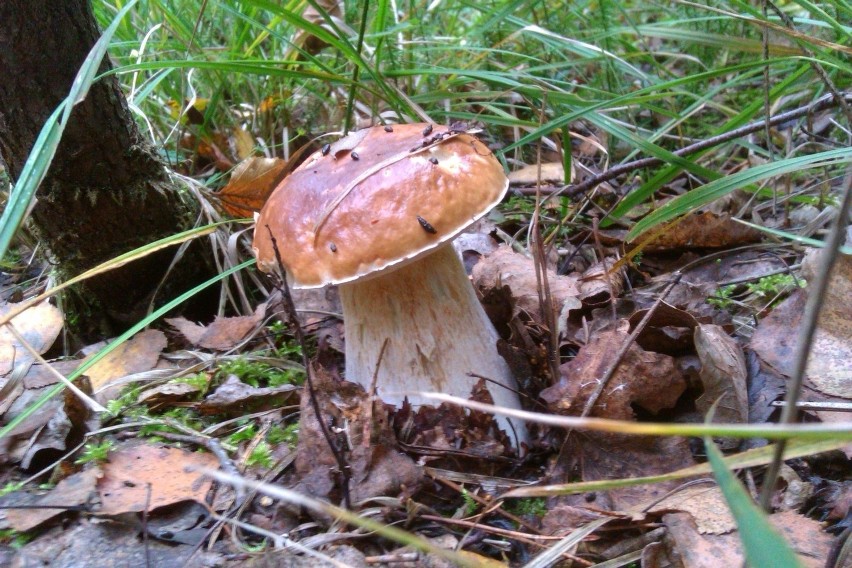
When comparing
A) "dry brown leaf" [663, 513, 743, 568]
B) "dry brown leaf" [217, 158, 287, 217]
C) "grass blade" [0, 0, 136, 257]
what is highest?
"grass blade" [0, 0, 136, 257]

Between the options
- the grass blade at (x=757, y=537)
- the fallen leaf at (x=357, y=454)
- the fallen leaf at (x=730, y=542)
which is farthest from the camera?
the fallen leaf at (x=357, y=454)

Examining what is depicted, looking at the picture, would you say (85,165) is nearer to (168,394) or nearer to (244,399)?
(168,394)

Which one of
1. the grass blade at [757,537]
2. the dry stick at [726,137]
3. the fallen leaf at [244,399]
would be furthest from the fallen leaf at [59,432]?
the dry stick at [726,137]

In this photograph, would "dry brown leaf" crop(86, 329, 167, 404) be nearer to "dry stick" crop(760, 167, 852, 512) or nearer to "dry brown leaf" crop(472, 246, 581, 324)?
"dry brown leaf" crop(472, 246, 581, 324)

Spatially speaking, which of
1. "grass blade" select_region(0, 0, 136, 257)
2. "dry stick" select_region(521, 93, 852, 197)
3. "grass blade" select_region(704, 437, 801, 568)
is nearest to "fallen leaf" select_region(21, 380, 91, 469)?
"grass blade" select_region(0, 0, 136, 257)

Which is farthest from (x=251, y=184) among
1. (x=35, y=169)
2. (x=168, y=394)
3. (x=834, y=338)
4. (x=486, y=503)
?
(x=834, y=338)

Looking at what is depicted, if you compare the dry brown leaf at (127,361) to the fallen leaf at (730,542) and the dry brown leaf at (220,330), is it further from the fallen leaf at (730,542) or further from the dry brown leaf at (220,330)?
the fallen leaf at (730,542)
